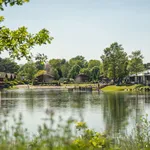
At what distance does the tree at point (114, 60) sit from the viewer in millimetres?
108750

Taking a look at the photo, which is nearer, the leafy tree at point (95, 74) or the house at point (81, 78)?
the house at point (81, 78)

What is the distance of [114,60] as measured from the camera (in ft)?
358

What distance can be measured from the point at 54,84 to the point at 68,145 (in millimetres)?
133703

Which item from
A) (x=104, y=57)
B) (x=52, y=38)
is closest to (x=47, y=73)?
(x=104, y=57)

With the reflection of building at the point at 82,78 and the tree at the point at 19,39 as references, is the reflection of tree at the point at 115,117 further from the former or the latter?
the reflection of building at the point at 82,78

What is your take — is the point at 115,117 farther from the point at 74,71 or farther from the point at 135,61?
the point at 74,71

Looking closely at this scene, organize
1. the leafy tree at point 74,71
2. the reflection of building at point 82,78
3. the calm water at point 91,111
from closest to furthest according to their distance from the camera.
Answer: the calm water at point 91,111
the reflection of building at point 82,78
the leafy tree at point 74,71

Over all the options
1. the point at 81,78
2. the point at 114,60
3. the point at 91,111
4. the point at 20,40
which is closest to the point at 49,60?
the point at 81,78

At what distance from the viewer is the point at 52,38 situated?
11461mm

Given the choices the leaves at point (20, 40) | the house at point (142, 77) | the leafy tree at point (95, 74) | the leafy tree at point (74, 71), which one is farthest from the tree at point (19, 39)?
the leafy tree at point (74, 71)

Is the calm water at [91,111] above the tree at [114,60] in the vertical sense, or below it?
below

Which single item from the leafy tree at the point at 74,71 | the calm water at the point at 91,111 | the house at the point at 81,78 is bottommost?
the calm water at the point at 91,111

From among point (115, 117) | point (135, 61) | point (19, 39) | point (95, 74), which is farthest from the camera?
point (95, 74)

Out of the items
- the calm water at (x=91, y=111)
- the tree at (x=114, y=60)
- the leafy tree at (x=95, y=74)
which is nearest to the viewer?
the calm water at (x=91, y=111)
